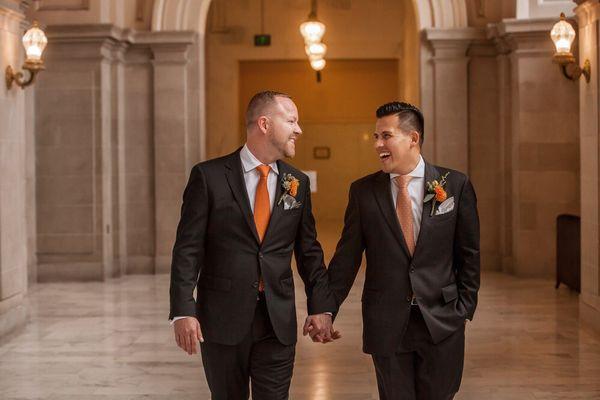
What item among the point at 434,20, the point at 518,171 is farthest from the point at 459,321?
the point at 434,20

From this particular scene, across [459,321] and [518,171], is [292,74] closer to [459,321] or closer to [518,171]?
[518,171]

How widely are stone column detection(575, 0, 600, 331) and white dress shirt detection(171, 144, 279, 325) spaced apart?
19.1ft

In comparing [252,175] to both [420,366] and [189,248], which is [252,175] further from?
[420,366]

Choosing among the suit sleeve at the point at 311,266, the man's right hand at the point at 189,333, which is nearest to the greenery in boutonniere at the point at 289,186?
the suit sleeve at the point at 311,266

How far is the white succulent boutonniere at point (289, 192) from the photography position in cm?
459

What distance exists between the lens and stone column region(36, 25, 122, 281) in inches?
559

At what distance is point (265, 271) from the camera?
14.8 ft

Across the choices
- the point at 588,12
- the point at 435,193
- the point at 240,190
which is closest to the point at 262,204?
the point at 240,190

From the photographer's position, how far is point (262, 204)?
181 inches

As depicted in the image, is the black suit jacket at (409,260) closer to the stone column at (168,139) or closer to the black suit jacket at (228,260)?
the black suit jacket at (228,260)

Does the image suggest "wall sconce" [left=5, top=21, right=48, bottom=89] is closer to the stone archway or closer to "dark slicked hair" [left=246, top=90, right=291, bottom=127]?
the stone archway

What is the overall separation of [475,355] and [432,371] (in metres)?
4.18

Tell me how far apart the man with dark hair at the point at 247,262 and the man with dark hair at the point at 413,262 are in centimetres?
32

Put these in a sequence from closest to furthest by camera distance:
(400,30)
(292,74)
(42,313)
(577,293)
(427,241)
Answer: (427,241)
(42,313)
(577,293)
(400,30)
(292,74)
